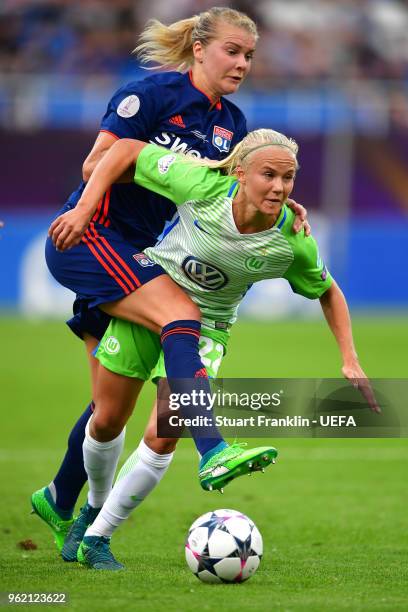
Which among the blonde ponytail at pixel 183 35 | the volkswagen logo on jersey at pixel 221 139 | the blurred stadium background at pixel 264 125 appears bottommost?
the volkswagen logo on jersey at pixel 221 139

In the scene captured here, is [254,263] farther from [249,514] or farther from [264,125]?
[264,125]

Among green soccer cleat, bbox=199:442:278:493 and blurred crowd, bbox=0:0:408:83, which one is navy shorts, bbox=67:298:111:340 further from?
blurred crowd, bbox=0:0:408:83

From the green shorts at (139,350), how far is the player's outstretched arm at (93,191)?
49 centimetres

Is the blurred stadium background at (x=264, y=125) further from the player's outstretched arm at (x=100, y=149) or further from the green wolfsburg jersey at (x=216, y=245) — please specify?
the green wolfsburg jersey at (x=216, y=245)

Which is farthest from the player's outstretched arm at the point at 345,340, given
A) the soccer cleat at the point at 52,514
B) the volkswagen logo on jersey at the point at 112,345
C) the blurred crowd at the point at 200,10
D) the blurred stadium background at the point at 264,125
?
the blurred crowd at the point at 200,10

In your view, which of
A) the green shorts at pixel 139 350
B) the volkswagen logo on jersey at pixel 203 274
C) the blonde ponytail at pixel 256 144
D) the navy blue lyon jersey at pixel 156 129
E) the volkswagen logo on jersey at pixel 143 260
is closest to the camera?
the blonde ponytail at pixel 256 144

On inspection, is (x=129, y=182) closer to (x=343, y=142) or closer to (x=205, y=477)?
(x=205, y=477)

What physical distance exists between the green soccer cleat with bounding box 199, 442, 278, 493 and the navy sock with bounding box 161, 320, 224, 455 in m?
0.16

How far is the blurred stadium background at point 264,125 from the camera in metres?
21.0

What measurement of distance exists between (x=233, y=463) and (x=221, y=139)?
1966 mm

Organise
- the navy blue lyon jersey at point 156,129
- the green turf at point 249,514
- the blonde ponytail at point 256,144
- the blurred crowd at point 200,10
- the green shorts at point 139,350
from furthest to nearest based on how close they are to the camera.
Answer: the blurred crowd at point 200,10 < the navy blue lyon jersey at point 156,129 < the green shorts at point 139,350 < the blonde ponytail at point 256,144 < the green turf at point 249,514

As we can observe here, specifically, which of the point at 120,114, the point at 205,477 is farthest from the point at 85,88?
the point at 205,477

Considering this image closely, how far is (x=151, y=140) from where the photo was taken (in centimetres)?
565

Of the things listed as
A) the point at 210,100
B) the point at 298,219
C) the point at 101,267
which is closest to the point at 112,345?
the point at 101,267
